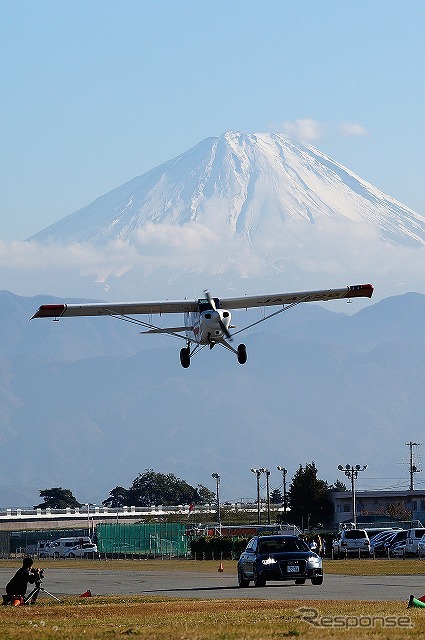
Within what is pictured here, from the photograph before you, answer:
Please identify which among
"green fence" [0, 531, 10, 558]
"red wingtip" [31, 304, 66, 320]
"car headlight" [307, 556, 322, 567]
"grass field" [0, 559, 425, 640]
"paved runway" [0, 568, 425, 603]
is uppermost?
"red wingtip" [31, 304, 66, 320]

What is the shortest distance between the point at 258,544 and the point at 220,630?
1498 cm

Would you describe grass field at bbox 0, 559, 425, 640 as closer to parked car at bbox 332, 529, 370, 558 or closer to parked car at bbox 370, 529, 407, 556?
parked car at bbox 332, 529, 370, 558

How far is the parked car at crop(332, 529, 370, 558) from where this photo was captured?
68.8 metres

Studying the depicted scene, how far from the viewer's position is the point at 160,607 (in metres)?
31.1

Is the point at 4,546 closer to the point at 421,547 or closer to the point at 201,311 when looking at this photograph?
the point at 421,547

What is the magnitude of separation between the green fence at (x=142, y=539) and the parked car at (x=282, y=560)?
51.2 meters

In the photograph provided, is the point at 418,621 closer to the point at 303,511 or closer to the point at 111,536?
the point at 111,536

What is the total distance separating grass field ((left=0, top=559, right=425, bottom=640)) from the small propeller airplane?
14.9 meters

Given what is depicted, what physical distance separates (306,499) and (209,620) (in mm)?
111487

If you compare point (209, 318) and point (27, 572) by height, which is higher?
point (209, 318)

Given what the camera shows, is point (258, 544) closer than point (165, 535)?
Yes

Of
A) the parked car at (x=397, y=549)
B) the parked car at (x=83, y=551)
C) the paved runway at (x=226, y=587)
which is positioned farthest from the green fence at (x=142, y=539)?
the paved runway at (x=226, y=587)

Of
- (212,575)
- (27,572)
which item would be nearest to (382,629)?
(27,572)

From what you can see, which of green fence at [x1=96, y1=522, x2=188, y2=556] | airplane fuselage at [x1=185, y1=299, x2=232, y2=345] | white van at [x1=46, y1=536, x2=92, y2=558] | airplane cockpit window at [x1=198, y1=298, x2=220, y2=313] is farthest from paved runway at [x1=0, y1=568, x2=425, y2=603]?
white van at [x1=46, y1=536, x2=92, y2=558]
